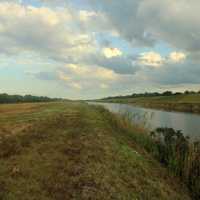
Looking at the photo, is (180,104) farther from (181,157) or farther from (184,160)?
(184,160)

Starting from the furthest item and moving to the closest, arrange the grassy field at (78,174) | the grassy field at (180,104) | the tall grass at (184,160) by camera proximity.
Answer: the grassy field at (180,104)
the tall grass at (184,160)
the grassy field at (78,174)

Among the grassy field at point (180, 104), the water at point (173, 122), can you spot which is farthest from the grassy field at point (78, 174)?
the grassy field at point (180, 104)

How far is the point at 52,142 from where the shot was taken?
9.30 meters

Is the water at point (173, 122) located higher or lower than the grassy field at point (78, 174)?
lower

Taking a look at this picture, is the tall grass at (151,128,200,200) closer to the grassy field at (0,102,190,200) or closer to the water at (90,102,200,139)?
the grassy field at (0,102,190,200)

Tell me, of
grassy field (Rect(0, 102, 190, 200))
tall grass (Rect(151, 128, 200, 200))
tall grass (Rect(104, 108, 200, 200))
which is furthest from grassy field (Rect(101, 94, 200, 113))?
grassy field (Rect(0, 102, 190, 200))

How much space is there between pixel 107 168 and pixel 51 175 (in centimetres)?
175

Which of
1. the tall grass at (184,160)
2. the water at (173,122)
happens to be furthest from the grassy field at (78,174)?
the water at (173,122)

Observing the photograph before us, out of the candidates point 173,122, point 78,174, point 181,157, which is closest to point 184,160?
point 181,157

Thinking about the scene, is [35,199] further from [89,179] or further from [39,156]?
[39,156]

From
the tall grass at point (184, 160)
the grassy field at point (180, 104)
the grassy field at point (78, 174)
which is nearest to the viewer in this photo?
the grassy field at point (78, 174)

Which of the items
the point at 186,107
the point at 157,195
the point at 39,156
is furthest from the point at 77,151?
the point at 186,107

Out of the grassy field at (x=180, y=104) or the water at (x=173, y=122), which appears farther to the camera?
the grassy field at (x=180, y=104)

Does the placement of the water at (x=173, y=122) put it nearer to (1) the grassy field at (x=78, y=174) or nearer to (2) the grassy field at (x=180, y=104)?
(1) the grassy field at (x=78, y=174)
